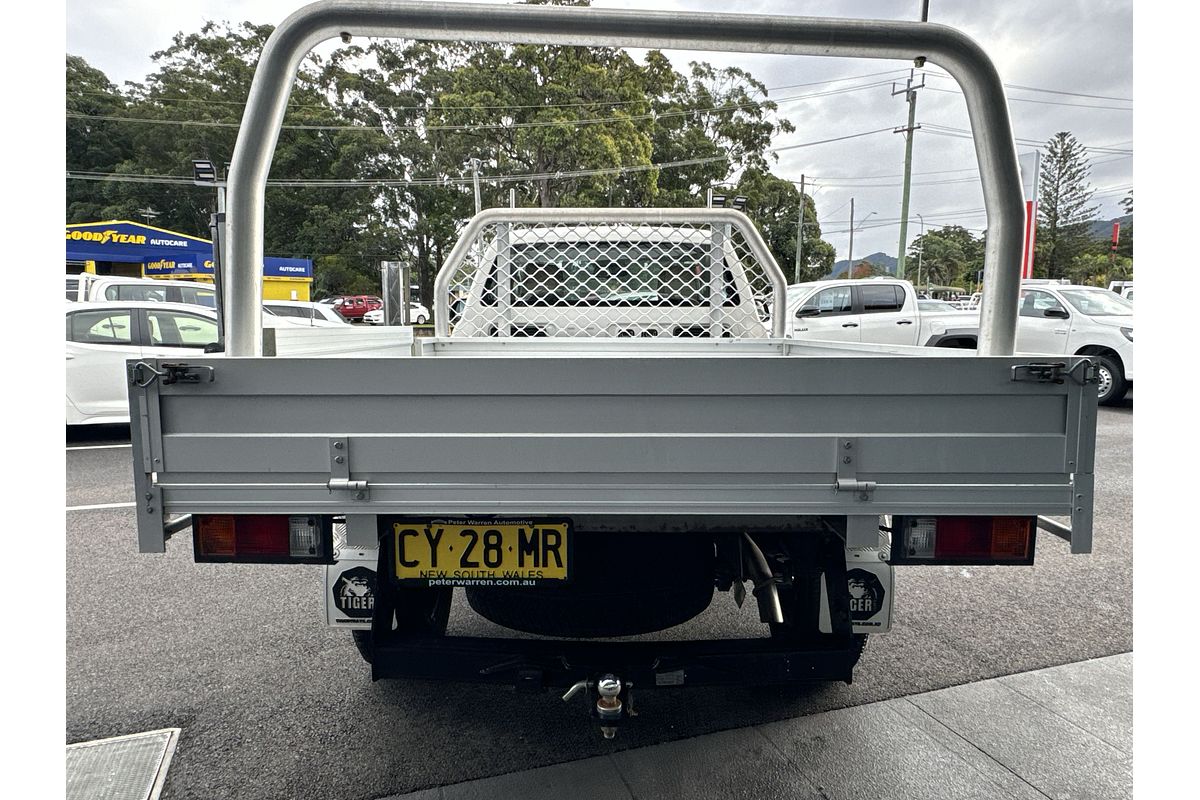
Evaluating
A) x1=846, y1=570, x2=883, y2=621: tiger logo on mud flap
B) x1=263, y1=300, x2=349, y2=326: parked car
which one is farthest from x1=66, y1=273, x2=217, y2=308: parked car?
x1=846, y1=570, x2=883, y2=621: tiger logo on mud flap

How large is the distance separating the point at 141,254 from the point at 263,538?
1021 inches

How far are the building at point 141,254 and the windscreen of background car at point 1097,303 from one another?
20.1 meters

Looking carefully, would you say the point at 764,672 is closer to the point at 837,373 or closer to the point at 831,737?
the point at 831,737

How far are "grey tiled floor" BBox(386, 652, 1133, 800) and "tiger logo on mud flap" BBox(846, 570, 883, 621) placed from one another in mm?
573

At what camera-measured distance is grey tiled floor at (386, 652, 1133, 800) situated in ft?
6.77

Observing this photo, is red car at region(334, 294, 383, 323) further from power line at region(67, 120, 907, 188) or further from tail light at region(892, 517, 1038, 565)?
tail light at region(892, 517, 1038, 565)

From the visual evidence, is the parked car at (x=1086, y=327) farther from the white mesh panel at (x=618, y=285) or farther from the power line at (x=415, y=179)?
the power line at (x=415, y=179)

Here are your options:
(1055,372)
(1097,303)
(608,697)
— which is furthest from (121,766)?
(1097,303)

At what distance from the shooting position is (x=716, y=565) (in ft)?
7.22

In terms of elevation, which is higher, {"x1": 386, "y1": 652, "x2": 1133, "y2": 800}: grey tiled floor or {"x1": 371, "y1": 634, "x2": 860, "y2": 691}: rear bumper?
{"x1": 371, "y1": 634, "x2": 860, "y2": 691}: rear bumper

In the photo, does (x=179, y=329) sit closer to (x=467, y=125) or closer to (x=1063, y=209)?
(x=467, y=125)

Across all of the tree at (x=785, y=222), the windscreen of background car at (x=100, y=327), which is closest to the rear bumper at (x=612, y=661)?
the windscreen of background car at (x=100, y=327)

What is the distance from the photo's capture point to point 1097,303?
360 inches

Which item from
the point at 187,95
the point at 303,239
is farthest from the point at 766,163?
the point at 187,95
